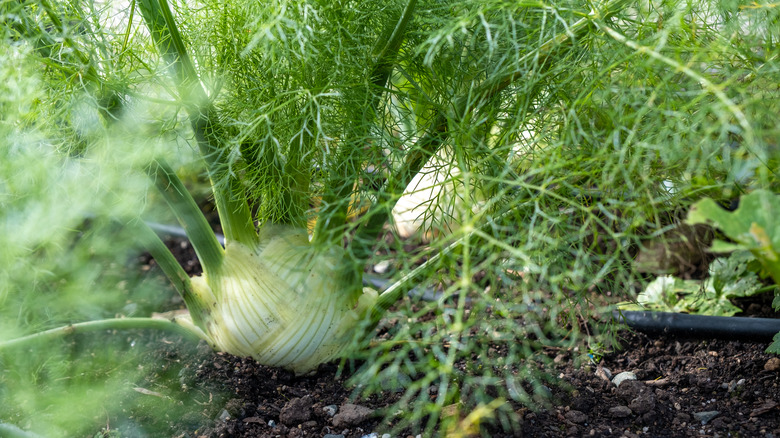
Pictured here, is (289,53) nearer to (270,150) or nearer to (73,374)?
(270,150)

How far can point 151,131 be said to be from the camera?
0.90 metres

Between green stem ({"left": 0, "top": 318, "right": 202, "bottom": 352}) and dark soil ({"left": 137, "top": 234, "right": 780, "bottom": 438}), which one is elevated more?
green stem ({"left": 0, "top": 318, "right": 202, "bottom": 352})

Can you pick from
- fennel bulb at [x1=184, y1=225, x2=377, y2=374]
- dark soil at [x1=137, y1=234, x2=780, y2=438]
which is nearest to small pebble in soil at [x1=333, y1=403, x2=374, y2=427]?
dark soil at [x1=137, y1=234, x2=780, y2=438]

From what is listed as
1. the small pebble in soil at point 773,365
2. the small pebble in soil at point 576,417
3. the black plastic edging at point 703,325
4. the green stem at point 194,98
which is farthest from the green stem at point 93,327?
the small pebble in soil at point 773,365

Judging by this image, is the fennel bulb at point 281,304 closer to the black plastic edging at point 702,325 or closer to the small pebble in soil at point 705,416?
the black plastic edging at point 702,325

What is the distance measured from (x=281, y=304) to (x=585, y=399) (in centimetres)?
45

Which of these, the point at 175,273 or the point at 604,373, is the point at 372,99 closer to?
the point at 175,273

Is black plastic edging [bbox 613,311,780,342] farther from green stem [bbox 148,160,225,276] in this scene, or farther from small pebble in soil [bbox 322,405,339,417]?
green stem [bbox 148,160,225,276]

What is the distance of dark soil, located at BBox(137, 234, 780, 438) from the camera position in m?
0.77

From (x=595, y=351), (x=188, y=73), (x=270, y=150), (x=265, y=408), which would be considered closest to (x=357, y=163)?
(x=270, y=150)

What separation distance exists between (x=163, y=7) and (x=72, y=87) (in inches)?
6.6

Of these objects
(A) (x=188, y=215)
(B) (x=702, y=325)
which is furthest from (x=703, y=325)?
(A) (x=188, y=215)

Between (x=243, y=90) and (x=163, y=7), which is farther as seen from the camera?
(x=243, y=90)

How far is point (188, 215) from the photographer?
0.92 metres
